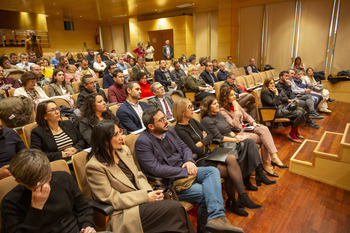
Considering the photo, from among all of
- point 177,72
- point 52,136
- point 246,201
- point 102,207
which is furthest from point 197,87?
point 102,207

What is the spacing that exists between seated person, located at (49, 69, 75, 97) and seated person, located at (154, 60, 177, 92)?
78.3 inches

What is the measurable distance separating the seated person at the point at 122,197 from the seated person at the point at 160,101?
161cm

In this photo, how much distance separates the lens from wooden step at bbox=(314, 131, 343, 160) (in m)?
2.76

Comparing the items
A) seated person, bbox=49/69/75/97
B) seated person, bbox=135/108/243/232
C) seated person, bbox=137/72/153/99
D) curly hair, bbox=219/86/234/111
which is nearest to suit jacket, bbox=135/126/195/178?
seated person, bbox=135/108/243/232

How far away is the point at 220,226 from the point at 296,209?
1066 millimetres

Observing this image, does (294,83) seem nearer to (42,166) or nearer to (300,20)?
(300,20)

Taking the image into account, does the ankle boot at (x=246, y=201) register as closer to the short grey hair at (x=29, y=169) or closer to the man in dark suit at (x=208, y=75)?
the short grey hair at (x=29, y=169)

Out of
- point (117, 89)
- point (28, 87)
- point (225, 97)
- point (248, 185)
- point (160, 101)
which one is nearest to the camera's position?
point (248, 185)

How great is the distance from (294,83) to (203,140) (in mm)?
3740

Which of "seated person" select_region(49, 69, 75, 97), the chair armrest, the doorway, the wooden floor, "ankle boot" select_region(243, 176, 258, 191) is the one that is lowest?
the wooden floor

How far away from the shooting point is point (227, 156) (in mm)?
2240

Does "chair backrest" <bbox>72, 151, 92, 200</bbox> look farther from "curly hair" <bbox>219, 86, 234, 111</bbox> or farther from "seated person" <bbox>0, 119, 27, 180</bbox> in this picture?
"curly hair" <bbox>219, 86, 234, 111</bbox>

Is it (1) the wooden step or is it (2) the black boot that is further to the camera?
(1) the wooden step

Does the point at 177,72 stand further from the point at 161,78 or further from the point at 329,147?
the point at 329,147
